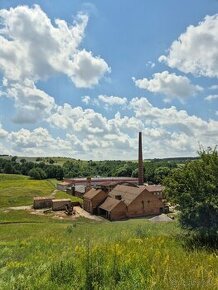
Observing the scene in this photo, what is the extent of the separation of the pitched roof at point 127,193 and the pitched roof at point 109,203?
2153 mm

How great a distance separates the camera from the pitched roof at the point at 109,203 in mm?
63594

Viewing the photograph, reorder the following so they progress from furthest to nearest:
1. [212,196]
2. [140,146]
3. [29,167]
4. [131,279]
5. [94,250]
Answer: [29,167]
[140,146]
[212,196]
[94,250]
[131,279]

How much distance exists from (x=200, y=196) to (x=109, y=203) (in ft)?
170

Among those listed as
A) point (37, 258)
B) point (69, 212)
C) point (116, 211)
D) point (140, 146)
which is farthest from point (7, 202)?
point (37, 258)

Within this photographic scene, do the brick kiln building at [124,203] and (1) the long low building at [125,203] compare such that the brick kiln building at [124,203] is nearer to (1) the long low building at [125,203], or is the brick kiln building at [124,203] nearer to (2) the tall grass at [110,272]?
(1) the long low building at [125,203]

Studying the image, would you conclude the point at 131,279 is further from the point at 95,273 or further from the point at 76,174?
the point at 76,174

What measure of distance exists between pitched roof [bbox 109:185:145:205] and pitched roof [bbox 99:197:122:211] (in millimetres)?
2153

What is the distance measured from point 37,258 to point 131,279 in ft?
11.6

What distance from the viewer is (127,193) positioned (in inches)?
2781

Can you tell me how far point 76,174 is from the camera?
160750 mm

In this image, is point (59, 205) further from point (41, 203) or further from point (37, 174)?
point (37, 174)

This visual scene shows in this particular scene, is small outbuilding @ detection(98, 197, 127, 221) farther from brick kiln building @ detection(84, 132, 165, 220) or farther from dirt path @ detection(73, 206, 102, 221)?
dirt path @ detection(73, 206, 102, 221)

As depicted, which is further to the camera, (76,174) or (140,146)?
(76,174)

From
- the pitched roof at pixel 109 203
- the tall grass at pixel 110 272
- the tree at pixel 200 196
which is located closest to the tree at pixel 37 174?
the pitched roof at pixel 109 203
